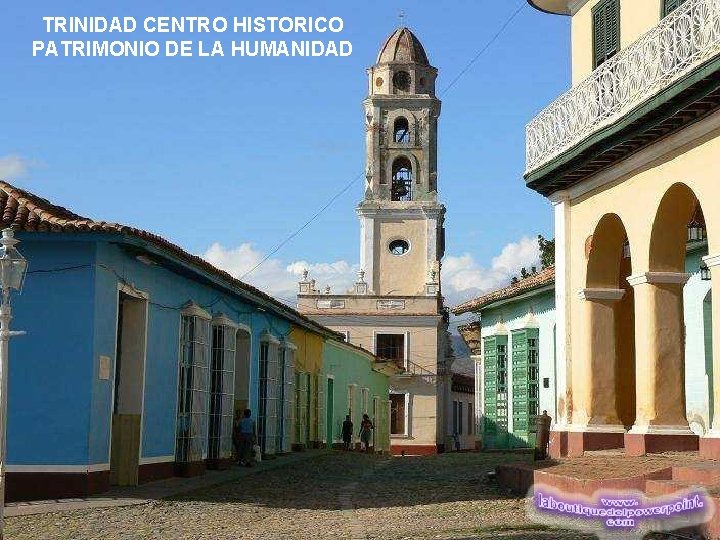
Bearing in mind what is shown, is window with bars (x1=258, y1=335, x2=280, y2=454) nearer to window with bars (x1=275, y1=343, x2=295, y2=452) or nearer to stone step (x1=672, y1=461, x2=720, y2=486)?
window with bars (x1=275, y1=343, x2=295, y2=452)

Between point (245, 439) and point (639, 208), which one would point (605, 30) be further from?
point (245, 439)

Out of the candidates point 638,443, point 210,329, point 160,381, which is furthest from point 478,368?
point 638,443

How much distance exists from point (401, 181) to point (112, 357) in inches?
1685

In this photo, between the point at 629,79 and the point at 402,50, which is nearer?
the point at 629,79

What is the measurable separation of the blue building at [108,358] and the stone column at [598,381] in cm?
562

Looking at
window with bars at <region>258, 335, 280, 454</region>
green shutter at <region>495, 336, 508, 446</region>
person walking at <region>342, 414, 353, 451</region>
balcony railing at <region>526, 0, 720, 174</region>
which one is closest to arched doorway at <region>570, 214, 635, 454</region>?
balcony railing at <region>526, 0, 720, 174</region>

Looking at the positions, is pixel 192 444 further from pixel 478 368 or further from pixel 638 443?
pixel 478 368

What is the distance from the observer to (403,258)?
57094 mm

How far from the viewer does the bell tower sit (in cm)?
5584

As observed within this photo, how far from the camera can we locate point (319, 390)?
32.1 meters

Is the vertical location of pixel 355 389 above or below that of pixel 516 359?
below

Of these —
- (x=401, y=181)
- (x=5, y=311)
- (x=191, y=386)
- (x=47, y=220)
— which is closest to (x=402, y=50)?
(x=401, y=181)

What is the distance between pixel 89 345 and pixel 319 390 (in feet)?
58.9

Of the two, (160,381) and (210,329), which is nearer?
(160,381)
